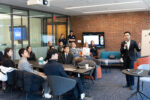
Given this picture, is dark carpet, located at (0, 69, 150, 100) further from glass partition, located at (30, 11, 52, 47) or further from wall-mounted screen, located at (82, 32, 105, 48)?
wall-mounted screen, located at (82, 32, 105, 48)

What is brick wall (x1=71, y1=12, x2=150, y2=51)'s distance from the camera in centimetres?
943

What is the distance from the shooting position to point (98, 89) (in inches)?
221

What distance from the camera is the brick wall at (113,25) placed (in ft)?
30.9

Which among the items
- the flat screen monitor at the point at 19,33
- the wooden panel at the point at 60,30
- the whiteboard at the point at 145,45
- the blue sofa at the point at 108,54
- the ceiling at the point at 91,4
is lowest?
the blue sofa at the point at 108,54

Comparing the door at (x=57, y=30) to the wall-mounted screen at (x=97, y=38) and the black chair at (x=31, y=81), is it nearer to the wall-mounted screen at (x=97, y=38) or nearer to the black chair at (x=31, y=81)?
the wall-mounted screen at (x=97, y=38)

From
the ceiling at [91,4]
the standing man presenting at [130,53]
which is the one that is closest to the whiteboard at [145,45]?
the ceiling at [91,4]

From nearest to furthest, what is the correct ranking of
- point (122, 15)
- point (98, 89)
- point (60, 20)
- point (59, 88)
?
1. point (59, 88)
2. point (98, 89)
3. point (122, 15)
4. point (60, 20)

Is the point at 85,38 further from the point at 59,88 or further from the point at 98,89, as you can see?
the point at 59,88

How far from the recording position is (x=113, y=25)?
10070mm

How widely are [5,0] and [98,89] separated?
14.7ft

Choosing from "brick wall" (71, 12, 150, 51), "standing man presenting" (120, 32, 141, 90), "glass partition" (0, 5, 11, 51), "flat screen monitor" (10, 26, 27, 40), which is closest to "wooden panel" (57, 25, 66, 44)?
"brick wall" (71, 12, 150, 51)

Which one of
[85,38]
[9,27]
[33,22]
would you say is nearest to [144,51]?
[85,38]

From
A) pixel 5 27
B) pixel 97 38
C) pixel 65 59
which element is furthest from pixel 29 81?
pixel 97 38

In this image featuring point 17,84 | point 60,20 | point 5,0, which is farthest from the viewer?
point 60,20
